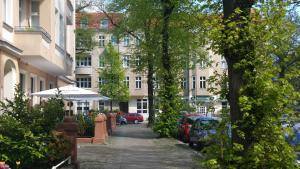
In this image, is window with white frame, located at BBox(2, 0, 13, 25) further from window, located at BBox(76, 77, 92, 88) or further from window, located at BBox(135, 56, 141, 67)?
window, located at BBox(76, 77, 92, 88)

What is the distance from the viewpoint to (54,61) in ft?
96.4

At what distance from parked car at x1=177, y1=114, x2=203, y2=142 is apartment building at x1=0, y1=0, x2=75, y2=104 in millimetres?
7838

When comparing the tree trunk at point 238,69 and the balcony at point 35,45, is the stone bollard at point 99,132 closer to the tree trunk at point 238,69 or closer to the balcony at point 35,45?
the balcony at point 35,45

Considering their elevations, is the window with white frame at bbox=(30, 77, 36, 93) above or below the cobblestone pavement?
above

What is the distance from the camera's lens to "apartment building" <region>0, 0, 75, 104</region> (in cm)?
2286

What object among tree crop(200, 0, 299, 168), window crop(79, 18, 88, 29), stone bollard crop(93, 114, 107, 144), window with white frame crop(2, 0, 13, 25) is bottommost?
stone bollard crop(93, 114, 107, 144)

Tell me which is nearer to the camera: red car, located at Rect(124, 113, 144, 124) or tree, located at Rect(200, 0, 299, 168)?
tree, located at Rect(200, 0, 299, 168)

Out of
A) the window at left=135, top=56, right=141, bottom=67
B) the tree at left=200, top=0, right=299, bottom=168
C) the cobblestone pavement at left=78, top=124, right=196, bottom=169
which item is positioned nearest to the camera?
the tree at left=200, top=0, right=299, bottom=168

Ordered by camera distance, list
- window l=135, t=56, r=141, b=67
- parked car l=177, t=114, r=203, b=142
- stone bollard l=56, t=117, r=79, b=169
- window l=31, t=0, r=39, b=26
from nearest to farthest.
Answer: stone bollard l=56, t=117, r=79, b=169
window l=31, t=0, r=39, b=26
parked car l=177, t=114, r=203, b=142
window l=135, t=56, r=141, b=67

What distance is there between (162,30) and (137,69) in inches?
481

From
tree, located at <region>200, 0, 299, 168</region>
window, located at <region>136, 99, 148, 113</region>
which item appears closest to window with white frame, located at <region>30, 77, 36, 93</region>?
tree, located at <region>200, 0, 299, 168</region>

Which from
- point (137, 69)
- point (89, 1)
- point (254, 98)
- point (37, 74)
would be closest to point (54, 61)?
point (37, 74)

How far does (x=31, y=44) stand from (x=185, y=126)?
9.79m

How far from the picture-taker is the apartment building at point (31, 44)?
22858mm
